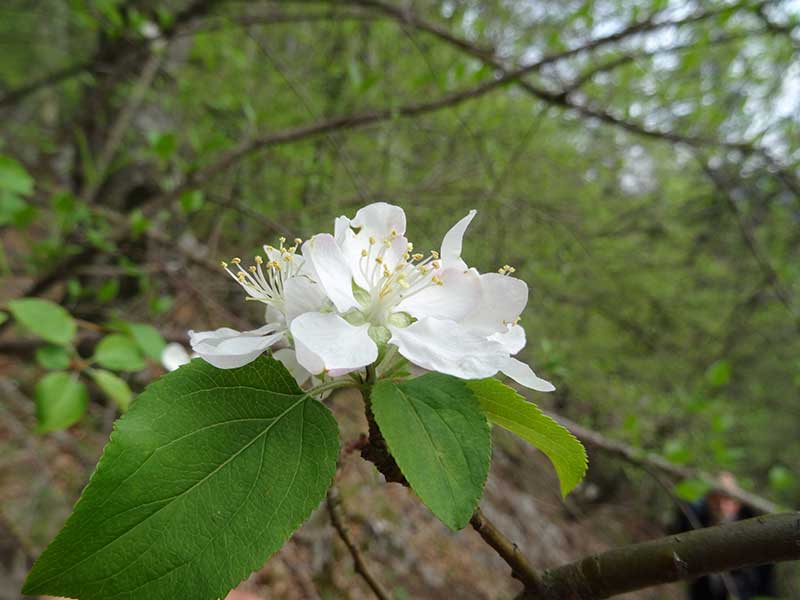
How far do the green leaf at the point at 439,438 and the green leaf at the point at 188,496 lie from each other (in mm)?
71

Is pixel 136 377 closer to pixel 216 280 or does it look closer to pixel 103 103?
pixel 216 280

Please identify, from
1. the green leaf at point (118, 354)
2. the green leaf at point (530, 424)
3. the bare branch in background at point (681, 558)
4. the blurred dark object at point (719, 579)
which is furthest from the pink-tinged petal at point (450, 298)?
the blurred dark object at point (719, 579)

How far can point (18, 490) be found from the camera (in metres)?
3.66

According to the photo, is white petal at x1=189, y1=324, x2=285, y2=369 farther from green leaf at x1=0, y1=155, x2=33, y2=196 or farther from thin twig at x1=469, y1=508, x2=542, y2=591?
green leaf at x1=0, y1=155, x2=33, y2=196

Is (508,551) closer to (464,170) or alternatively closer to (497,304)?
(497,304)

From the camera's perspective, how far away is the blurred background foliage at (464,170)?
2.48 metres

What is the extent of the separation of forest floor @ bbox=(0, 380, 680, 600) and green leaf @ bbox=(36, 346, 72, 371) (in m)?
0.99

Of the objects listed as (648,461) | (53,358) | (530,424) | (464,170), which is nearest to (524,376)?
(530,424)

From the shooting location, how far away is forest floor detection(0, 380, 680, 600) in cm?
296

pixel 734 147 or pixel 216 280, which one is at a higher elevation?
pixel 734 147

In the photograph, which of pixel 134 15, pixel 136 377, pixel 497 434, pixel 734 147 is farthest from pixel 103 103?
pixel 734 147

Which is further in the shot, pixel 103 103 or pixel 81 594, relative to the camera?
pixel 103 103

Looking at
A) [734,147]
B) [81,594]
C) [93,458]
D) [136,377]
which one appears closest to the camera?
[81,594]

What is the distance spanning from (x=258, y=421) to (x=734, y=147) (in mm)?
2447
